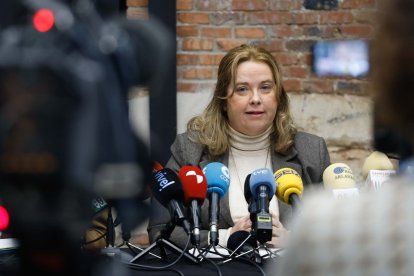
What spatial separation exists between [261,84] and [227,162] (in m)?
0.40

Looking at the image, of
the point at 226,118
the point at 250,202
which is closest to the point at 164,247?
the point at 250,202

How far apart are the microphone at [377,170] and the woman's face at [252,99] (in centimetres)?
76

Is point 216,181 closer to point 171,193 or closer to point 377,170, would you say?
point 171,193

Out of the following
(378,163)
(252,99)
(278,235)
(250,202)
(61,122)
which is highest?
(61,122)

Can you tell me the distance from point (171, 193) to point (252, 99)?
3.95ft

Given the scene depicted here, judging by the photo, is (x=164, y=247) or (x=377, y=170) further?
(x=377, y=170)

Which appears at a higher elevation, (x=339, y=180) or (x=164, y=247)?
(x=339, y=180)

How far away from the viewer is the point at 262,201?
3748mm

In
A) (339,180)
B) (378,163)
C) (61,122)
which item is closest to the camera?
(61,122)

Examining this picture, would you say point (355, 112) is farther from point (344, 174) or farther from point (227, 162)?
point (344, 174)

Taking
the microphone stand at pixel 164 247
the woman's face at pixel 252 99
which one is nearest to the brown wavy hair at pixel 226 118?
the woman's face at pixel 252 99

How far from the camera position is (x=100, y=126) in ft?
6.98

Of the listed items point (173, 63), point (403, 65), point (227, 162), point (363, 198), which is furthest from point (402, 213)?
point (173, 63)

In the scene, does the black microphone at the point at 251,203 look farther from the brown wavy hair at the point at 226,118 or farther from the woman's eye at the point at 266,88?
the woman's eye at the point at 266,88
